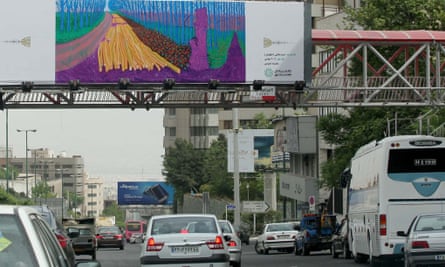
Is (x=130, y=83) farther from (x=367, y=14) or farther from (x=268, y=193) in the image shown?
(x=268, y=193)

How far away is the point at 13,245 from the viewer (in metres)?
8.02

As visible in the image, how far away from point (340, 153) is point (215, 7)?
20.9 m

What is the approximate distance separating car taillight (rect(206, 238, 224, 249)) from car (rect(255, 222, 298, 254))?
26.9 metres

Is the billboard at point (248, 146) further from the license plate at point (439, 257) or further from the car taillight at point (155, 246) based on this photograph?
the license plate at point (439, 257)

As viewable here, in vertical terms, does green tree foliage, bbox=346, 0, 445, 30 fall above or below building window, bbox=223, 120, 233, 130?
above

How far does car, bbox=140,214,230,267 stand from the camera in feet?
72.9

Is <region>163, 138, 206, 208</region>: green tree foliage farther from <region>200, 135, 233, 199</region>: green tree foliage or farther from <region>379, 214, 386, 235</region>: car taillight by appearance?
<region>379, 214, 386, 235</region>: car taillight

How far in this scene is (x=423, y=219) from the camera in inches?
917

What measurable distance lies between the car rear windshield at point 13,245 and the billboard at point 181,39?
1047 inches

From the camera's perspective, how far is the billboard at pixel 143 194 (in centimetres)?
12569

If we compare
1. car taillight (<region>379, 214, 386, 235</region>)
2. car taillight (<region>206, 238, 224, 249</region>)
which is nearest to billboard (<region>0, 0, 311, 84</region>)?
car taillight (<region>379, 214, 386, 235</region>)

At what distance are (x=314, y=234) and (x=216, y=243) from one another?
2299 cm

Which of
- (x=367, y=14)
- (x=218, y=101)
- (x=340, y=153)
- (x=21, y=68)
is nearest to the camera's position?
(x=21, y=68)

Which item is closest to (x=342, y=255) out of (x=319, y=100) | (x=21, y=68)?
(x=319, y=100)
